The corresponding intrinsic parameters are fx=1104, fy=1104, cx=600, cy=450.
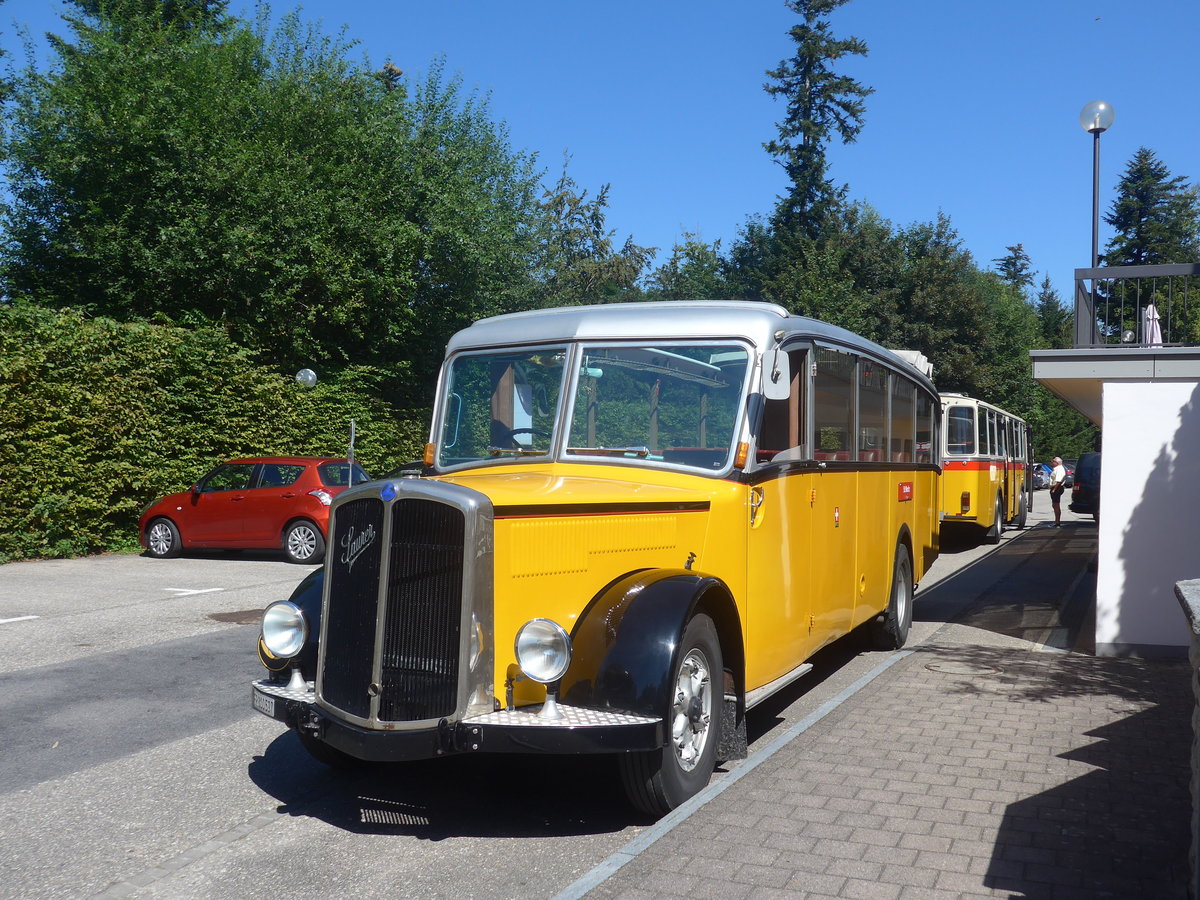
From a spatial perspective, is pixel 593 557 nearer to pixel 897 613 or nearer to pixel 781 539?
pixel 781 539

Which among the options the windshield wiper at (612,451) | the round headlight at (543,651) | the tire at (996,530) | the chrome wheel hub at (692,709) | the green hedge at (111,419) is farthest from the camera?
the tire at (996,530)

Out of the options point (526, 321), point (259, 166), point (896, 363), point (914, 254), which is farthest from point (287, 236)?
point (914, 254)

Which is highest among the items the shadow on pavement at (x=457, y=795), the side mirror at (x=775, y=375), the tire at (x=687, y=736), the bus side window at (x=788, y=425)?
the side mirror at (x=775, y=375)

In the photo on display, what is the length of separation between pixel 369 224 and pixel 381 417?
14.1 ft

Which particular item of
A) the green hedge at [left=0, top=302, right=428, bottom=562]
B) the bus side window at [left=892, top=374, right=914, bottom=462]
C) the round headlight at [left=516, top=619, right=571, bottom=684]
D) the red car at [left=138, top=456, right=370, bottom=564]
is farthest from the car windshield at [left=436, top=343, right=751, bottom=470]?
the green hedge at [left=0, top=302, right=428, bottom=562]

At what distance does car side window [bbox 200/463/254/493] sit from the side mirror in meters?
12.4

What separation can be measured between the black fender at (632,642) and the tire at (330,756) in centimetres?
162

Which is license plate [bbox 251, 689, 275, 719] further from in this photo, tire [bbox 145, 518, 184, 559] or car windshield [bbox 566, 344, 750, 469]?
tire [bbox 145, 518, 184, 559]

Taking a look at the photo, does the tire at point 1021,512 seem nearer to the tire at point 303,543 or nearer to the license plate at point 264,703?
the tire at point 303,543

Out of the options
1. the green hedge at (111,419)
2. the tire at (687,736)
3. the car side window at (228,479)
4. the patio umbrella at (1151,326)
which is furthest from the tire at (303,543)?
the tire at (687,736)

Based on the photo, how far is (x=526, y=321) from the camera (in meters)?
6.40

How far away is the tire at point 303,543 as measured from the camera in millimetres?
16141

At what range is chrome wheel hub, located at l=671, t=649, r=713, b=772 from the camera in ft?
16.3

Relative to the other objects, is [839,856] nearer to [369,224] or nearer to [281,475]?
[281,475]
